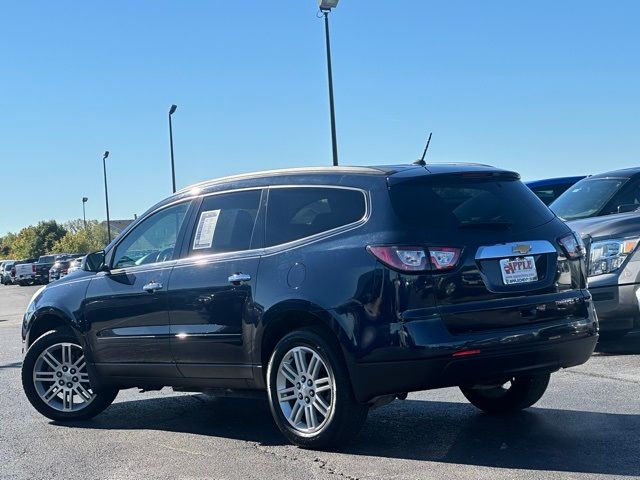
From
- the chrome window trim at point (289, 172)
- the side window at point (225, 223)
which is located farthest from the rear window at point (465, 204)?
the side window at point (225, 223)

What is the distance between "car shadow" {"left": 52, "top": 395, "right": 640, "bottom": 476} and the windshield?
4341 mm

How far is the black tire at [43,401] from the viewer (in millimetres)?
7387

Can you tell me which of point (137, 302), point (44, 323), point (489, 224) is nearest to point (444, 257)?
point (489, 224)

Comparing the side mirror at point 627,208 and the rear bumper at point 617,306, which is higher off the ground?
the side mirror at point 627,208

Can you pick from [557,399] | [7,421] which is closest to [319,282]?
[557,399]

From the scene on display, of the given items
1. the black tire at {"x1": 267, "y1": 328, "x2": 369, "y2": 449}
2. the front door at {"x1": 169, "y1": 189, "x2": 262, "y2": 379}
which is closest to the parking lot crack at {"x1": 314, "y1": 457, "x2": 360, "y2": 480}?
the black tire at {"x1": 267, "y1": 328, "x2": 369, "y2": 449}

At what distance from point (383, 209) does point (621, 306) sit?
14.5 ft

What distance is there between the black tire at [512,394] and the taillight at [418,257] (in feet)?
4.92

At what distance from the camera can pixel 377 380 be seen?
5340 mm

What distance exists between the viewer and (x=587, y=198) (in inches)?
434

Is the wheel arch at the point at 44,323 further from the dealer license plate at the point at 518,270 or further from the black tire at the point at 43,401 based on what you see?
the dealer license plate at the point at 518,270

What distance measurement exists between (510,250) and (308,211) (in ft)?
4.49

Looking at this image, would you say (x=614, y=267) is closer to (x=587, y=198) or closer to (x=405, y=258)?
(x=587, y=198)

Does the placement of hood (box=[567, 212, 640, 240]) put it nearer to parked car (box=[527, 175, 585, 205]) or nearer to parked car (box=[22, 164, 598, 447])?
parked car (box=[22, 164, 598, 447])
